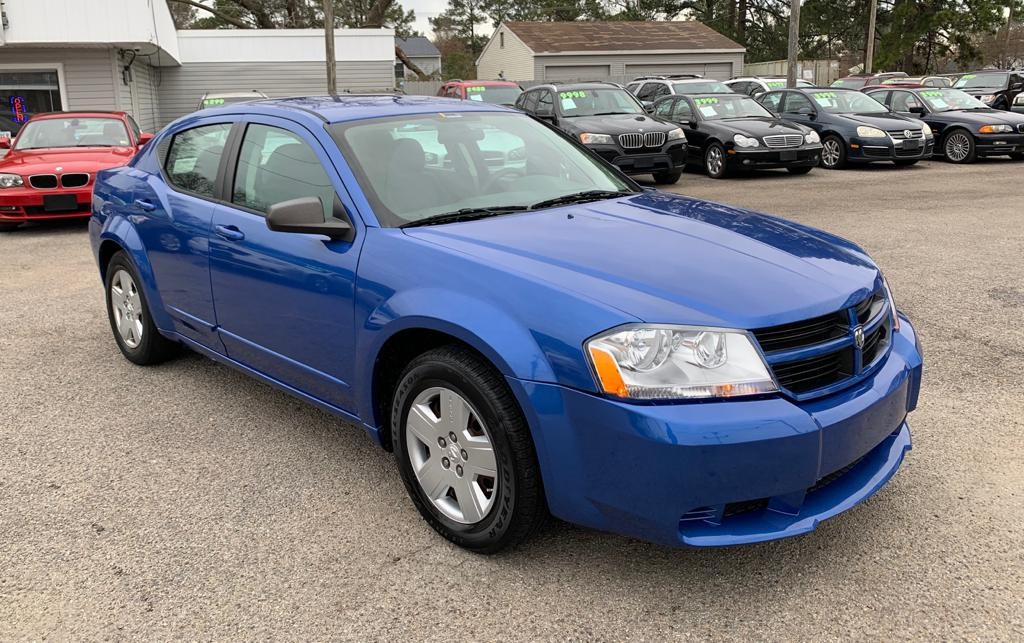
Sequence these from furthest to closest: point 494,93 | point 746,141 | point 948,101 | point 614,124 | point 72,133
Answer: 1. point 494,93
2. point 948,101
3. point 746,141
4. point 614,124
5. point 72,133

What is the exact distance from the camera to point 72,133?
11352mm

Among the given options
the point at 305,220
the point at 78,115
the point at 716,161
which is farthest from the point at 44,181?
the point at 716,161

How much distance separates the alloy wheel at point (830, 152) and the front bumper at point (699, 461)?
14.3 meters

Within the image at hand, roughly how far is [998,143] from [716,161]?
18.5ft

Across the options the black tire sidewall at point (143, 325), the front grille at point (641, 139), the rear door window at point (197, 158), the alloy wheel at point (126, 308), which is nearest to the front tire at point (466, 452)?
the rear door window at point (197, 158)

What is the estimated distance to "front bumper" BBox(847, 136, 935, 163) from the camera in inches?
596

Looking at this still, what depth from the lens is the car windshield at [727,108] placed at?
604 inches

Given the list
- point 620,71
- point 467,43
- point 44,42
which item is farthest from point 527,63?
point 467,43

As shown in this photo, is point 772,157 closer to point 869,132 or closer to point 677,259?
point 869,132

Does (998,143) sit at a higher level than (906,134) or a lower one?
lower

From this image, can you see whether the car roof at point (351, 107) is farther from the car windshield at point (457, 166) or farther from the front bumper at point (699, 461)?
the front bumper at point (699, 461)

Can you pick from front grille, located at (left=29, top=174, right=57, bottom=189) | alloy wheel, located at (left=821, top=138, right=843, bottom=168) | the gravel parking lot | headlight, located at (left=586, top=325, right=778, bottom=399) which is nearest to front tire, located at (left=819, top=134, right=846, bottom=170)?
alloy wheel, located at (left=821, top=138, right=843, bottom=168)

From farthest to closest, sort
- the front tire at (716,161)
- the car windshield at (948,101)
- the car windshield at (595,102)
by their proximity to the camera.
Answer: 1. the car windshield at (948,101)
2. the front tire at (716,161)
3. the car windshield at (595,102)

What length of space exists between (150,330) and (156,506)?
1.78 m
